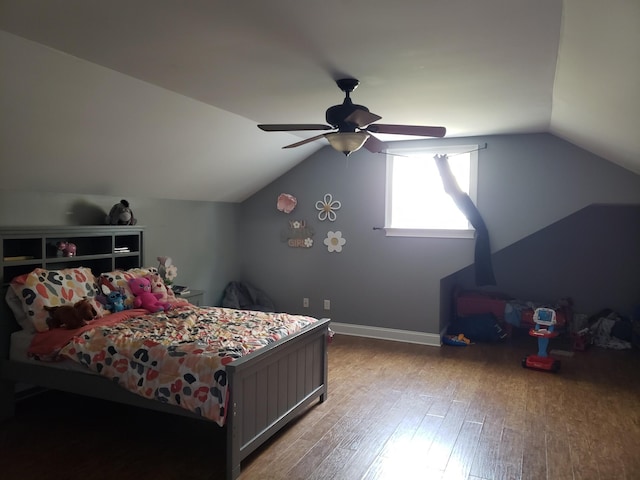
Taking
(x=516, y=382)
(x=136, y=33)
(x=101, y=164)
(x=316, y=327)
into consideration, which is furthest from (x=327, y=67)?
(x=516, y=382)

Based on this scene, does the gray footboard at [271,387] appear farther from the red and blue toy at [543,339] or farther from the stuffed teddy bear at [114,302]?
the red and blue toy at [543,339]

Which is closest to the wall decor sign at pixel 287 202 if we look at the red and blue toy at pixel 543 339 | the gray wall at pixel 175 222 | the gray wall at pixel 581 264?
the gray wall at pixel 175 222

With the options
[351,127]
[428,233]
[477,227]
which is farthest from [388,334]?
[351,127]

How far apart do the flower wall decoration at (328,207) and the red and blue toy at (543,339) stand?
101 inches

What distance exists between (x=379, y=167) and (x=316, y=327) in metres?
2.72

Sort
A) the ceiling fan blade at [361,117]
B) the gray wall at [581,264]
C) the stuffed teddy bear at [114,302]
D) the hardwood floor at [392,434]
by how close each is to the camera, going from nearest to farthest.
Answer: the hardwood floor at [392,434] < the ceiling fan blade at [361,117] < the stuffed teddy bear at [114,302] < the gray wall at [581,264]

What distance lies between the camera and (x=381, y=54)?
2.83 metres

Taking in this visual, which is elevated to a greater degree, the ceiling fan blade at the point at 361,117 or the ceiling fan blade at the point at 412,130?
the ceiling fan blade at the point at 361,117

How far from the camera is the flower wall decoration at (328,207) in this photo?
6016 millimetres

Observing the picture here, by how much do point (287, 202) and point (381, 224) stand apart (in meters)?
1.26

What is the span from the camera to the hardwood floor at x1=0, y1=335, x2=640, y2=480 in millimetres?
2824

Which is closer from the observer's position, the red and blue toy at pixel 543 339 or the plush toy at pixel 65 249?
the plush toy at pixel 65 249

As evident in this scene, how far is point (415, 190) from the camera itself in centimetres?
575

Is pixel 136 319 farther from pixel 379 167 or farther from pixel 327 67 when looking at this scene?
pixel 379 167
